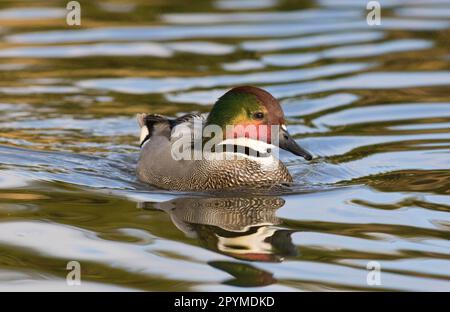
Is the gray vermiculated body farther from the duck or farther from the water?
the water

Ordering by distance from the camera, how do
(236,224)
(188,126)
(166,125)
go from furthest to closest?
1. (166,125)
2. (188,126)
3. (236,224)

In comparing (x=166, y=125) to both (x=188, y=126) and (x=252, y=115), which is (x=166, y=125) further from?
(x=252, y=115)

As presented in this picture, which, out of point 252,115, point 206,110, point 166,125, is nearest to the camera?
point 252,115

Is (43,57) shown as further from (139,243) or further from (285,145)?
(139,243)

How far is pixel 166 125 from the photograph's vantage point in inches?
389

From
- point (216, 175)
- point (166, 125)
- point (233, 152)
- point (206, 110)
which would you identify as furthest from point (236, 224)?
point (206, 110)

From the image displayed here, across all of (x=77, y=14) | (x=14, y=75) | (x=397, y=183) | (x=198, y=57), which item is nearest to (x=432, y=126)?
(x=397, y=183)

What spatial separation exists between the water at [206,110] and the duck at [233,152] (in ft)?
0.70

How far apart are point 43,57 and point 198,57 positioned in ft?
6.44

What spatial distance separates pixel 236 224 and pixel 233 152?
1.49 meters

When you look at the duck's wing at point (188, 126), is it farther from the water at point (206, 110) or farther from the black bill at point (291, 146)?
the black bill at point (291, 146)

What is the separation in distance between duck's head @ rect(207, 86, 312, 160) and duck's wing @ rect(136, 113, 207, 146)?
464mm

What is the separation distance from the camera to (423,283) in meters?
6.39

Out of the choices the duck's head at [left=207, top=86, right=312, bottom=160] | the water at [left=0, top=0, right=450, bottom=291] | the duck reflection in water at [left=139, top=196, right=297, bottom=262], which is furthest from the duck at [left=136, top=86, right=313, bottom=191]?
the duck reflection in water at [left=139, top=196, right=297, bottom=262]
